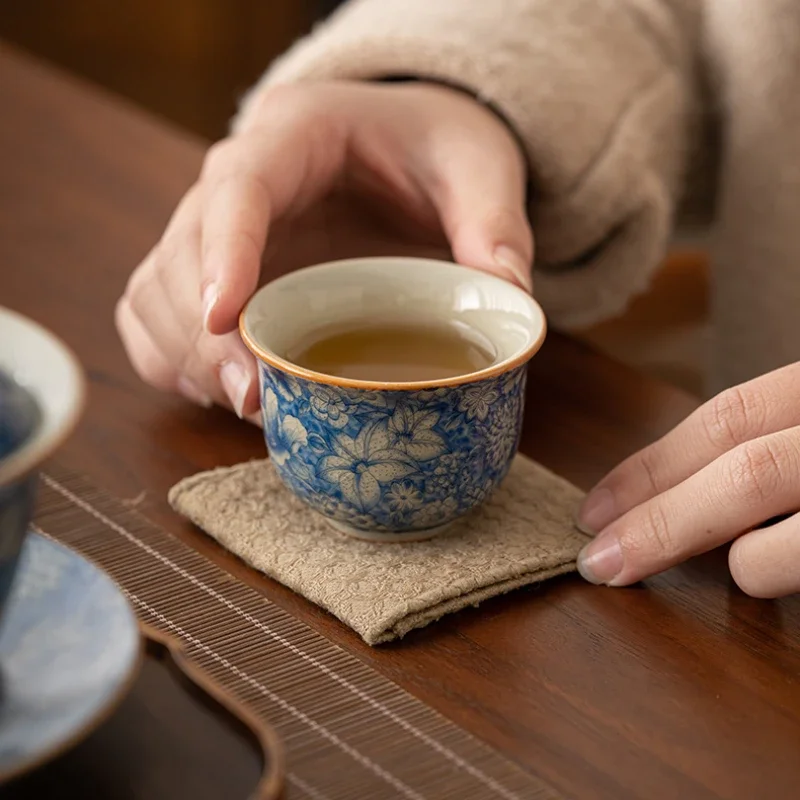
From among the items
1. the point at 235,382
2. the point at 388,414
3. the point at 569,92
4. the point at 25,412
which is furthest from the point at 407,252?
the point at 25,412

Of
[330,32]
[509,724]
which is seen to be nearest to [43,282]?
[330,32]

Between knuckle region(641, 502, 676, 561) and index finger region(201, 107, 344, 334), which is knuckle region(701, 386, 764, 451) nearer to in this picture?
knuckle region(641, 502, 676, 561)

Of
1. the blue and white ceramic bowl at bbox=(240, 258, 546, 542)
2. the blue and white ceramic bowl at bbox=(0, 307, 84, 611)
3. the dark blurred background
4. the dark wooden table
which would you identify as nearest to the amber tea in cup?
the blue and white ceramic bowl at bbox=(240, 258, 546, 542)

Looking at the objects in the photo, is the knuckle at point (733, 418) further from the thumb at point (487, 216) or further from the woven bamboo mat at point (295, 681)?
the woven bamboo mat at point (295, 681)

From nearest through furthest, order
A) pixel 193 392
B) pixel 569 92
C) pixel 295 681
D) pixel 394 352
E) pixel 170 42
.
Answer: pixel 295 681 < pixel 394 352 < pixel 193 392 < pixel 569 92 < pixel 170 42

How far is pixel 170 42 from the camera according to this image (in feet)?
9.28

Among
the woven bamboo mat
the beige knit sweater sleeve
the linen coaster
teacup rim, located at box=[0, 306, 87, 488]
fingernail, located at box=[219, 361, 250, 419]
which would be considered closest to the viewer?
teacup rim, located at box=[0, 306, 87, 488]

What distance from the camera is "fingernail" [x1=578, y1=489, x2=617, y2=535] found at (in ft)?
2.07

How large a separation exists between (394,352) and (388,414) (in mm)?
82

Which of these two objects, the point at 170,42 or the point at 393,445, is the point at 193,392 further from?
the point at 170,42

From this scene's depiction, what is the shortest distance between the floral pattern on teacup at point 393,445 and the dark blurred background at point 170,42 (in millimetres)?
2283

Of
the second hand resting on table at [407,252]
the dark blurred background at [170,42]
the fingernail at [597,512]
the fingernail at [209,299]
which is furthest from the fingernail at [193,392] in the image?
the dark blurred background at [170,42]

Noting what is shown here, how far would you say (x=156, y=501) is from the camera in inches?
26.2

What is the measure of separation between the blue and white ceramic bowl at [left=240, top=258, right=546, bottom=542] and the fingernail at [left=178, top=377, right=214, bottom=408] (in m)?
0.13
